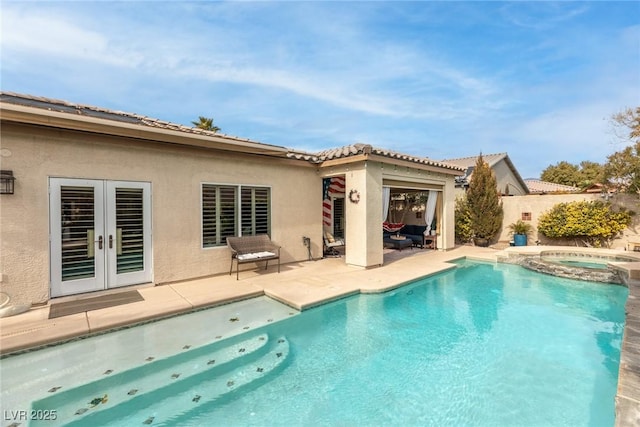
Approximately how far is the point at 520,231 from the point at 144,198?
1802 cm

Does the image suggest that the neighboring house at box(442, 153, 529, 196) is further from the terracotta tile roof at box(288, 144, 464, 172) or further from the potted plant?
the terracotta tile roof at box(288, 144, 464, 172)

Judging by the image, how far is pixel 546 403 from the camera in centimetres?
390

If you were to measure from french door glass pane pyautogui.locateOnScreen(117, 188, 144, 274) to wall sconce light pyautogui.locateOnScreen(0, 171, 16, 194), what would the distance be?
6.08ft

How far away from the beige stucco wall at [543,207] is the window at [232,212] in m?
14.7

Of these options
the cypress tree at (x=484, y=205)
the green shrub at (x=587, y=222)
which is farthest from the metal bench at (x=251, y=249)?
the green shrub at (x=587, y=222)

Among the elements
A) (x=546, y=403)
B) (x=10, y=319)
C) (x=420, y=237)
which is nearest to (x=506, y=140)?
(x=420, y=237)

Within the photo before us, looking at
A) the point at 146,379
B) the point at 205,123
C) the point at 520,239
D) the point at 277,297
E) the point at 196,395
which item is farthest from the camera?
the point at 205,123

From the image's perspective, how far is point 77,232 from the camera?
268 inches

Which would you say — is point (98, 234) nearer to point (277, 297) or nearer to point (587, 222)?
point (277, 297)

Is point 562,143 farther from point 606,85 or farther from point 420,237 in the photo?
point 420,237

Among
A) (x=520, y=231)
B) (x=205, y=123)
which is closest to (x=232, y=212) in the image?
(x=520, y=231)

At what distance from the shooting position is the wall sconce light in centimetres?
588

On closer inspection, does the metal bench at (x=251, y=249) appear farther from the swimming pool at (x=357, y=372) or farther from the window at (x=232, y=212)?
the swimming pool at (x=357, y=372)

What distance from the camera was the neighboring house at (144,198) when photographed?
20.3 ft
